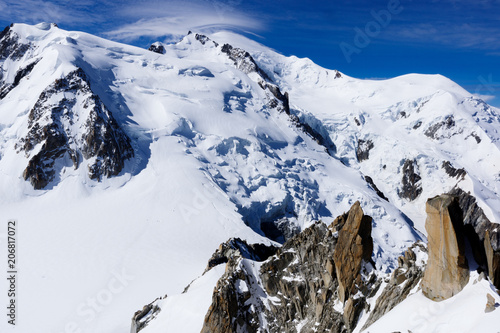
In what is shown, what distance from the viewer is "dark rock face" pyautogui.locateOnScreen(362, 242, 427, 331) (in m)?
20.7

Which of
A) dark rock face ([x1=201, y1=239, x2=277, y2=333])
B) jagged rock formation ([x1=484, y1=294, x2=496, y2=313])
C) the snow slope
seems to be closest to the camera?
jagged rock formation ([x1=484, y1=294, x2=496, y2=313])

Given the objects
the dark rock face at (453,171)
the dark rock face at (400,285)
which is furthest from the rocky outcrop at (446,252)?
the dark rock face at (453,171)

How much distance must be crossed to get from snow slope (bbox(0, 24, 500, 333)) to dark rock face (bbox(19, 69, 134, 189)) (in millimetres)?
1704

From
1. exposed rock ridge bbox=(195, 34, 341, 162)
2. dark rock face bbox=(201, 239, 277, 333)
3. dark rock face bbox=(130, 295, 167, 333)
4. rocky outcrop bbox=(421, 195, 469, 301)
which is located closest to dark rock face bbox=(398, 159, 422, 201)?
exposed rock ridge bbox=(195, 34, 341, 162)

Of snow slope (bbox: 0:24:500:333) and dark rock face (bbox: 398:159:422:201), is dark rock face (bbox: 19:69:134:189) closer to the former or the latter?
snow slope (bbox: 0:24:500:333)

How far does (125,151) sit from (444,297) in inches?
2404

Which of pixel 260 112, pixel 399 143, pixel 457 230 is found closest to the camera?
pixel 457 230

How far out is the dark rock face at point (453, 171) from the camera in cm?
10244

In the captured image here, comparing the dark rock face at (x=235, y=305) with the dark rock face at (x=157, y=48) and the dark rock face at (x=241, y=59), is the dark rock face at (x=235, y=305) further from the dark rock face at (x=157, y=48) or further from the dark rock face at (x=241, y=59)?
the dark rock face at (x=157, y=48)

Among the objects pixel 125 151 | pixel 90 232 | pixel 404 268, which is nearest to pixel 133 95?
pixel 125 151

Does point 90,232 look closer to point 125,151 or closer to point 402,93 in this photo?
point 125,151

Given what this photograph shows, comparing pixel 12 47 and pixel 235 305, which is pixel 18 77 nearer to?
pixel 12 47

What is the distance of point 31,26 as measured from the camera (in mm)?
107750

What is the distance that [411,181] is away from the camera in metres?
111
